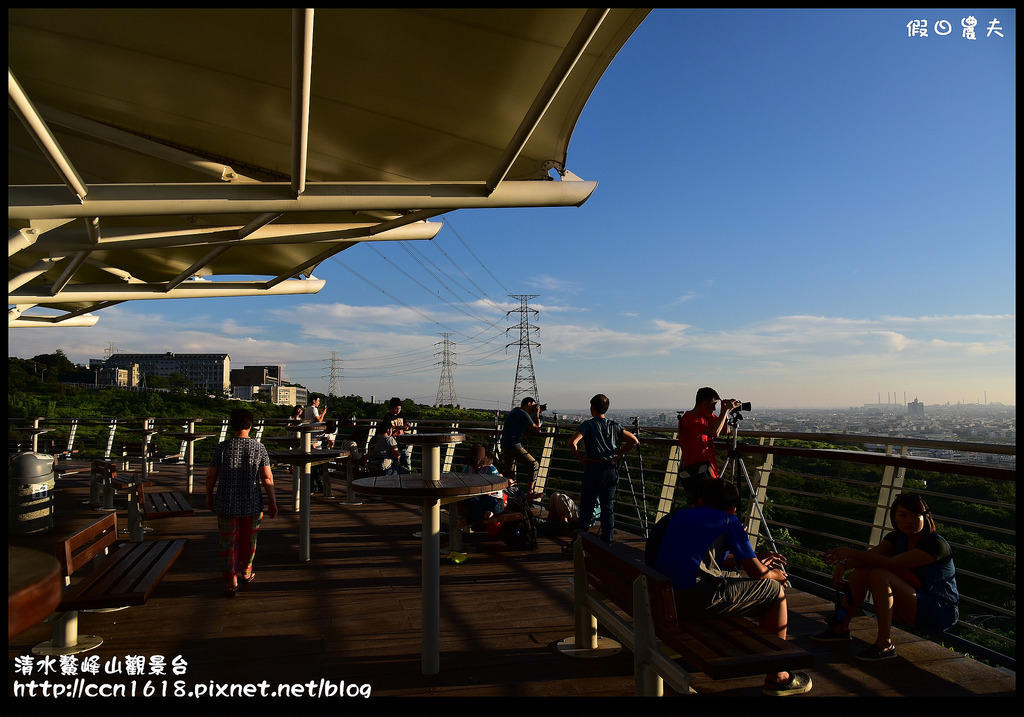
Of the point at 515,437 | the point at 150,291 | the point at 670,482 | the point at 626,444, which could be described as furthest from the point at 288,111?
the point at 150,291

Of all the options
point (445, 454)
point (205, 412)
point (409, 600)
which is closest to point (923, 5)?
point (409, 600)

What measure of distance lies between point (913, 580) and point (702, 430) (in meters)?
2.04

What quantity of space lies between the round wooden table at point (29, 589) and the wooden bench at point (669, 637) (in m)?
1.97

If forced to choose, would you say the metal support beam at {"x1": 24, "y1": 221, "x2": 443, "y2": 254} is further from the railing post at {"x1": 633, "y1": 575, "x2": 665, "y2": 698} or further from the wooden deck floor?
the railing post at {"x1": 633, "y1": 575, "x2": 665, "y2": 698}

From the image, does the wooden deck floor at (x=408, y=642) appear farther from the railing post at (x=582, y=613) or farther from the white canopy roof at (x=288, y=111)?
the white canopy roof at (x=288, y=111)

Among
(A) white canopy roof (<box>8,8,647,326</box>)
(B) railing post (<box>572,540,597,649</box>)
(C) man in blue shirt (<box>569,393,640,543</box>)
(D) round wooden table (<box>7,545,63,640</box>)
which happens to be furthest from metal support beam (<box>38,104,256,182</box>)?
(D) round wooden table (<box>7,545,63,640</box>)

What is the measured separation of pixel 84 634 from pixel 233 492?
1.21 meters

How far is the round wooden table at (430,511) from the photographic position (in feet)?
10.4

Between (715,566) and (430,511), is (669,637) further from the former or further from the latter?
(430,511)

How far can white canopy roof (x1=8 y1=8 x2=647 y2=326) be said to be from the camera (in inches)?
177

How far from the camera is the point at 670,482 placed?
6320mm

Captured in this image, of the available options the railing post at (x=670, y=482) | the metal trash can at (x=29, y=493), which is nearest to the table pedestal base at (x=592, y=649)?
the railing post at (x=670, y=482)

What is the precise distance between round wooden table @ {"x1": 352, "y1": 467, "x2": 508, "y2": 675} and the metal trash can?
523 centimetres

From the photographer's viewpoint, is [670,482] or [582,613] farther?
[670,482]
